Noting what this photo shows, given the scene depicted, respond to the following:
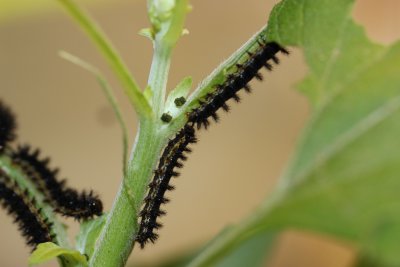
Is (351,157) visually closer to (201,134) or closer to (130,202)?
(130,202)

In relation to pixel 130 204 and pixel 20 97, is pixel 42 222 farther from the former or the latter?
pixel 20 97

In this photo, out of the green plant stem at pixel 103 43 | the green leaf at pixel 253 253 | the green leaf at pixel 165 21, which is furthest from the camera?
the green leaf at pixel 253 253

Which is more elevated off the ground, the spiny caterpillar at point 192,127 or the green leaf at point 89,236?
the spiny caterpillar at point 192,127

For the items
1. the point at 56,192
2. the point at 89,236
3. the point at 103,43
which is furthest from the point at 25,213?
the point at 103,43

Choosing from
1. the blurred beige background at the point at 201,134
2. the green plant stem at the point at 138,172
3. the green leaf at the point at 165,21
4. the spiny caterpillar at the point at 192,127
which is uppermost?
the blurred beige background at the point at 201,134

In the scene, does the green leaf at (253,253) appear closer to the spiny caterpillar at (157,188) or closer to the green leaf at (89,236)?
the spiny caterpillar at (157,188)

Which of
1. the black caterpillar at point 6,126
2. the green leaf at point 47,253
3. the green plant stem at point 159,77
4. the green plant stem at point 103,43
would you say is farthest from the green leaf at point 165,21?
the black caterpillar at point 6,126

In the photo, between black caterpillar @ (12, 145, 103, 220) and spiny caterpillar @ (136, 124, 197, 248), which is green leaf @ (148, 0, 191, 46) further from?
black caterpillar @ (12, 145, 103, 220)
